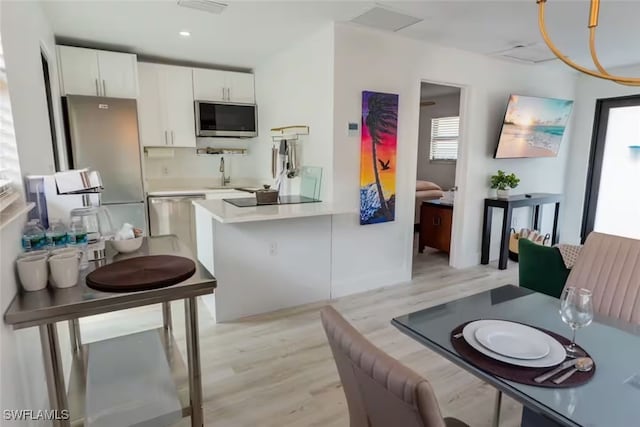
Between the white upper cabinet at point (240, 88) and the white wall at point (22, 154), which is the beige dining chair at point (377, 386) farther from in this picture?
the white upper cabinet at point (240, 88)

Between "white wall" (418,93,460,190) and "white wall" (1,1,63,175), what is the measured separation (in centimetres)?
602

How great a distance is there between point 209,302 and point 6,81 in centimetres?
219

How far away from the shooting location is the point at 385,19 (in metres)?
2.99

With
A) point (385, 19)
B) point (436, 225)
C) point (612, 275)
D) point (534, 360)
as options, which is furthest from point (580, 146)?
point (534, 360)

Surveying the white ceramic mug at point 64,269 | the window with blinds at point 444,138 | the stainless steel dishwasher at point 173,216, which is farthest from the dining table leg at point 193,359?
the window with blinds at point 444,138

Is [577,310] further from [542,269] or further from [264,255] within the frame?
[264,255]

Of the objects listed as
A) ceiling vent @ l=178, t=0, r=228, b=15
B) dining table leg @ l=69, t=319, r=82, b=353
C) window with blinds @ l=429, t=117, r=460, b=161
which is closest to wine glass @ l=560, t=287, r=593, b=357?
dining table leg @ l=69, t=319, r=82, b=353

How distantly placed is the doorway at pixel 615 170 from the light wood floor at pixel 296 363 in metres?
2.88

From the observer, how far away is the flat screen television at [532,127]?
4.25 meters

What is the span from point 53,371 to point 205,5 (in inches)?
101

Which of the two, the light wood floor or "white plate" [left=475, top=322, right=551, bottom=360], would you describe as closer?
"white plate" [left=475, top=322, right=551, bottom=360]

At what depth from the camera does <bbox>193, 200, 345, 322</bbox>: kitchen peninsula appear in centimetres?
→ 294

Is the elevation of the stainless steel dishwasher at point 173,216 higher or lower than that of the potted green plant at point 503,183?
lower

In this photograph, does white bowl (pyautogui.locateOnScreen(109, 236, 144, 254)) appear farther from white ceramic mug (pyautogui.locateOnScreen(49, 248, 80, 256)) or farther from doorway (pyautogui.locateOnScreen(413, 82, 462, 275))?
doorway (pyautogui.locateOnScreen(413, 82, 462, 275))
